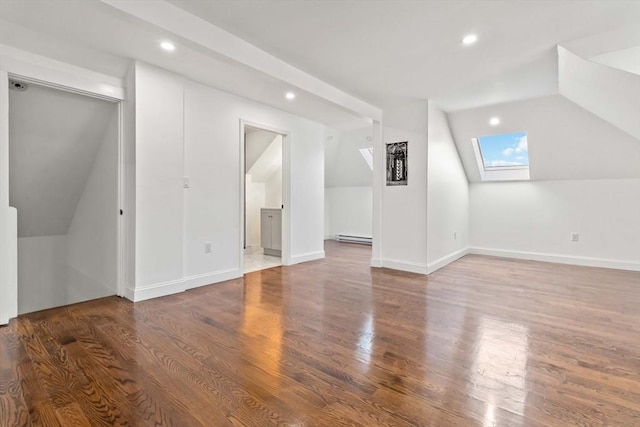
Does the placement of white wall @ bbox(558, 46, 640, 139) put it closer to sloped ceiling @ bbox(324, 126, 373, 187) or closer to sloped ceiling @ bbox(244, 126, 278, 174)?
sloped ceiling @ bbox(324, 126, 373, 187)

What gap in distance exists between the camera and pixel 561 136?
4.56 m

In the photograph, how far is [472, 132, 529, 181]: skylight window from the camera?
5.22m

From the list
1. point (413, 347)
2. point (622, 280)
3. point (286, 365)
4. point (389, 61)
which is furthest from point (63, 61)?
point (622, 280)

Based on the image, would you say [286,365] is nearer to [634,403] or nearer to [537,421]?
[537,421]

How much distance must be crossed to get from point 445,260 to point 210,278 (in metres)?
3.54

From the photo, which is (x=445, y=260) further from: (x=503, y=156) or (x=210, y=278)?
(x=210, y=278)

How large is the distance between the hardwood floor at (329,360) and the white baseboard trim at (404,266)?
94 centimetres

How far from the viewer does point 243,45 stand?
8.67 ft

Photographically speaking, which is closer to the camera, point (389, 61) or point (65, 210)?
point (389, 61)

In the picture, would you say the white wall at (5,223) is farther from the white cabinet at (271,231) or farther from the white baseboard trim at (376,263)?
the white baseboard trim at (376,263)

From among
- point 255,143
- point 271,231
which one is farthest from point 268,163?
point 271,231

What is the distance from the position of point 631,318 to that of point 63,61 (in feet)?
18.4

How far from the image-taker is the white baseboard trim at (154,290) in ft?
10.1

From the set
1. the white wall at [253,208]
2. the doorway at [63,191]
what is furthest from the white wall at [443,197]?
the doorway at [63,191]
